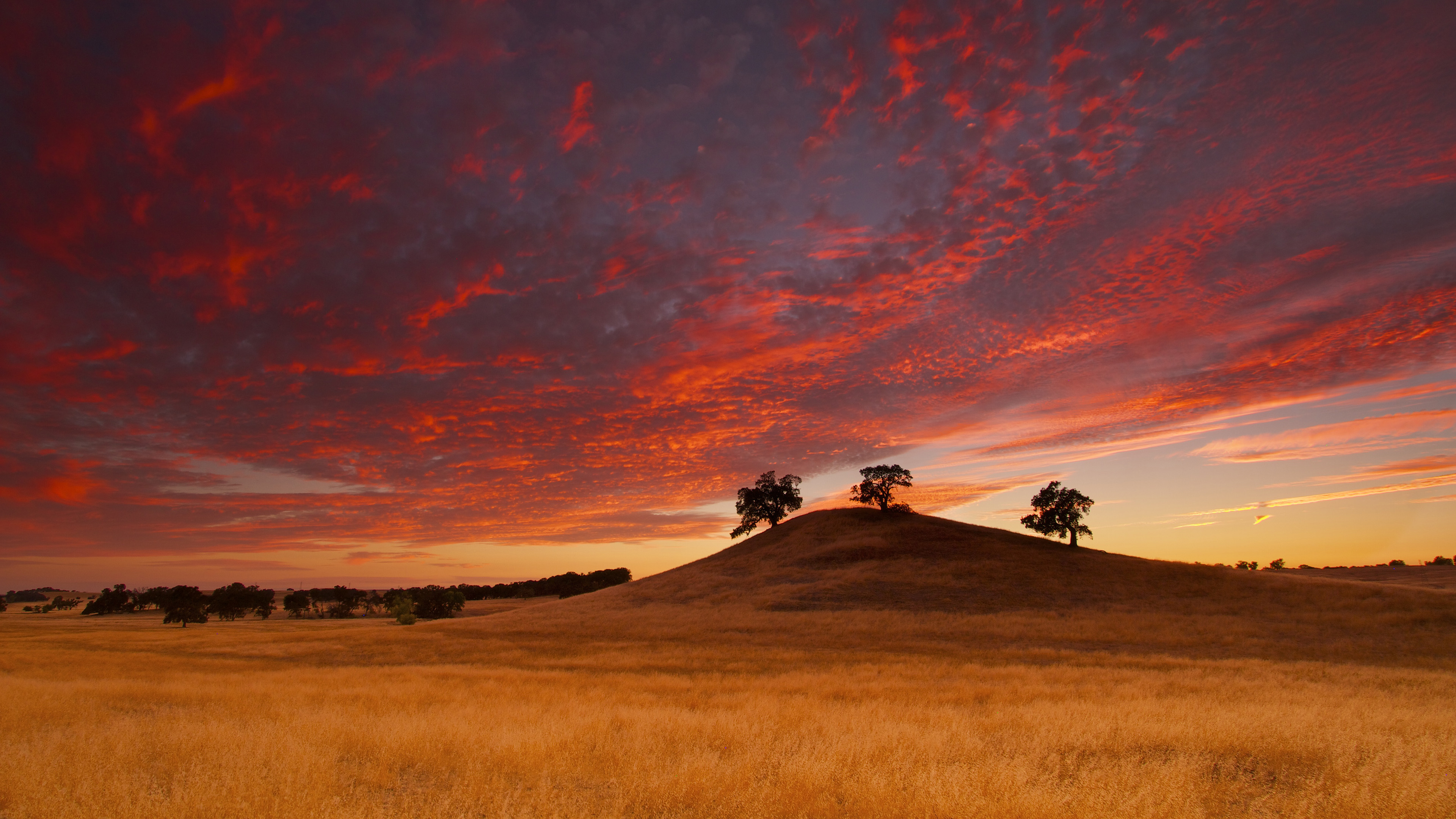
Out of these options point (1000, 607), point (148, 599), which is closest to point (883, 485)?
point (1000, 607)

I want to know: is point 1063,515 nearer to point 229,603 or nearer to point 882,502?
point 882,502

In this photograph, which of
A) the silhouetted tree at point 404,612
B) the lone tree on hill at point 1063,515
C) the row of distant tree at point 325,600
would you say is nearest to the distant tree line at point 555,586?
the row of distant tree at point 325,600

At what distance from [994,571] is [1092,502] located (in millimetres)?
17618

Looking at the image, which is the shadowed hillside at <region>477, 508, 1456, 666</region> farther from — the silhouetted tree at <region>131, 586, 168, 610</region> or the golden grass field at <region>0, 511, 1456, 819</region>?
the silhouetted tree at <region>131, 586, 168, 610</region>

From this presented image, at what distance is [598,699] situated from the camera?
18375mm

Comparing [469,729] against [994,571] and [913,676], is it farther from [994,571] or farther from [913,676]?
[994,571]

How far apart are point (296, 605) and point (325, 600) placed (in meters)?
29.2

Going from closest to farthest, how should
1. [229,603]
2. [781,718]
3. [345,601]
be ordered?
1. [781,718]
2. [229,603]
3. [345,601]

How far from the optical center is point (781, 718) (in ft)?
48.3

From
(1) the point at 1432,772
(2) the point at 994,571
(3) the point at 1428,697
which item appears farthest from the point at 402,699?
(2) the point at 994,571

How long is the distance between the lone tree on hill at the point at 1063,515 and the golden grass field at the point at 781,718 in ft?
73.5

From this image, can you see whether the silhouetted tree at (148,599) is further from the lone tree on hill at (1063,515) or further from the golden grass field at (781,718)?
the lone tree on hill at (1063,515)

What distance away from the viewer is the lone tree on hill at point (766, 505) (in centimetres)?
9856

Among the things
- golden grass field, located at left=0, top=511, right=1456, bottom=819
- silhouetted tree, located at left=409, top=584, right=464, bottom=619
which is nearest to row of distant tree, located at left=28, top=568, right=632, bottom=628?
silhouetted tree, located at left=409, top=584, right=464, bottom=619
